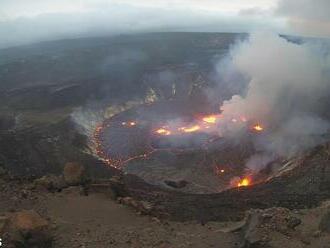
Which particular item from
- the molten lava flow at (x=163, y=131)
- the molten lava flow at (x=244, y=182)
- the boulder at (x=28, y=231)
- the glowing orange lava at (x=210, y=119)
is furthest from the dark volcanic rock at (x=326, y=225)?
the glowing orange lava at (x=210, y=119)

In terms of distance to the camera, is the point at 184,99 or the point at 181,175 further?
the point at 184,99

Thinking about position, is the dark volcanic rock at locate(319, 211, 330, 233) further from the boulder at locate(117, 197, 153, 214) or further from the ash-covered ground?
the boulder at locate(117, 197, 153, 214)

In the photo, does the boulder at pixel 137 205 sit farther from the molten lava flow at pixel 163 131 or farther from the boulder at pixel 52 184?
the molten lava flow at pixel 163 131

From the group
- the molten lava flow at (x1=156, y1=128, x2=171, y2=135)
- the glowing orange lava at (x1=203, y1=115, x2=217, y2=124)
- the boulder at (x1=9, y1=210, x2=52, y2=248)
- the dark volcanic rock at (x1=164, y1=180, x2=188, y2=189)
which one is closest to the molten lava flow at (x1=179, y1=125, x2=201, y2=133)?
the molten lava flow at (x1=156, y1=128, x2=171, y2=135)

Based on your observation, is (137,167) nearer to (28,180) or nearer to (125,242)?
(28,180)

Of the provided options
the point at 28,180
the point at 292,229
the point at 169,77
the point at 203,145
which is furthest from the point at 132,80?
the point at 292,229

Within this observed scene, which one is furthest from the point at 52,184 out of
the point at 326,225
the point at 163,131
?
the point at 163,131

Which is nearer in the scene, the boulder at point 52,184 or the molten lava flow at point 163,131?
the boulder at point 52,184
